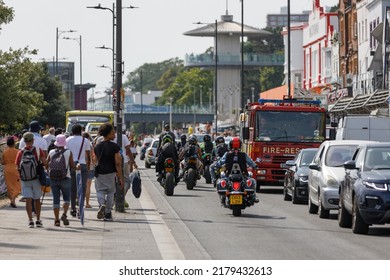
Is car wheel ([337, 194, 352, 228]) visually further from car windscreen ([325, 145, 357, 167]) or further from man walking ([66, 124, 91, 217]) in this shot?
man walking ([66, 124, 91, 217])

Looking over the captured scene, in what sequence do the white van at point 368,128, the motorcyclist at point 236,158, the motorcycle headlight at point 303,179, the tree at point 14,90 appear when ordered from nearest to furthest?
the motorcyclist at point 236,158, the motorcycle headlight at point 303,179, the tree at point 14,90, the white van at point 368,128

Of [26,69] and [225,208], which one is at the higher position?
[26,69]

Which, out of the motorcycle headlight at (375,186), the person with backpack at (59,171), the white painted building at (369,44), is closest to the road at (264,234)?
the motorcycle headlight at (375,186)

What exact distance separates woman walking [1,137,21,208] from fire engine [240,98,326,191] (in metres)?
10.5

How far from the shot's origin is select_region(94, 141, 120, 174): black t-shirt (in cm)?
2405

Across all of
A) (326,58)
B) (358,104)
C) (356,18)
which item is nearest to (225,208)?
(358,104)

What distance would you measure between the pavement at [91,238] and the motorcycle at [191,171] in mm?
11641

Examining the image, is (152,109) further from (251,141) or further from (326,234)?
(326,234)

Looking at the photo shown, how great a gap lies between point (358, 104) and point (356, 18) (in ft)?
65.9

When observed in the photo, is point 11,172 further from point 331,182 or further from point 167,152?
point 331,182

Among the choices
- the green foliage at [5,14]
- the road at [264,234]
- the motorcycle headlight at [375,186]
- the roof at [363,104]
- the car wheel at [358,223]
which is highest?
the green foliage at [5,14]

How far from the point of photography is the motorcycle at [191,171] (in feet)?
131

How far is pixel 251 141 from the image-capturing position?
40.0 m

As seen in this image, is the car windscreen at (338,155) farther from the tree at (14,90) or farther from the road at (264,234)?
the tree at (14,90)
